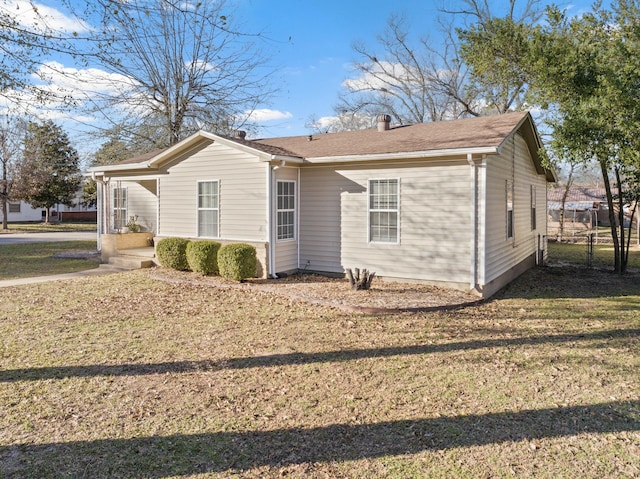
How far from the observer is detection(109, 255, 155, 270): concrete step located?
12.9 m

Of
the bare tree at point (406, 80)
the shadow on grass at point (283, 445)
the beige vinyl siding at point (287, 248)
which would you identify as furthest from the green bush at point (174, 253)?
the bare tree at point (406, 80)

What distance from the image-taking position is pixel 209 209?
12.1 metres

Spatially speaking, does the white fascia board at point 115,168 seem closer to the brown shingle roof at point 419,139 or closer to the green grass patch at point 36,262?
the green grass patch at point 36,262

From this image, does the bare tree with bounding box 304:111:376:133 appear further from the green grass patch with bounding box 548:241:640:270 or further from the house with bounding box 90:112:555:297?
the house with bounding box 90:112:555:297

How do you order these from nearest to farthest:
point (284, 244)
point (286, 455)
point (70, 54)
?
point (286, 455), point (70, 54), point (284, 244)

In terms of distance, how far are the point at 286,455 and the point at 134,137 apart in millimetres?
21639

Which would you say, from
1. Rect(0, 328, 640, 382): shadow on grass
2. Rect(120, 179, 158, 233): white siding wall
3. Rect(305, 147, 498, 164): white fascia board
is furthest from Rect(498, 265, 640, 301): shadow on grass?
Rect(120, 179, 158, 233): white siding wall

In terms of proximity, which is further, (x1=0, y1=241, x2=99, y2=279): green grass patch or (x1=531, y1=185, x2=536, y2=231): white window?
(x1=531, y1=185, x2=536, y2=231): white window

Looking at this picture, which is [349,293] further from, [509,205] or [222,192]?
[509,205]

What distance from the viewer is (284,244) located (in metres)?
11.4

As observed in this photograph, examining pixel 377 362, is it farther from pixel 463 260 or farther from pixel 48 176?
pixel 48 176

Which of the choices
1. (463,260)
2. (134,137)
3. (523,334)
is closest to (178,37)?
Answer: (134,137)

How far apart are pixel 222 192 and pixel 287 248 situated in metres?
2.29

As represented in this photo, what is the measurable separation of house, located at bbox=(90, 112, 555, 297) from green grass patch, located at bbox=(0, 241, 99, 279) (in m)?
3.21
